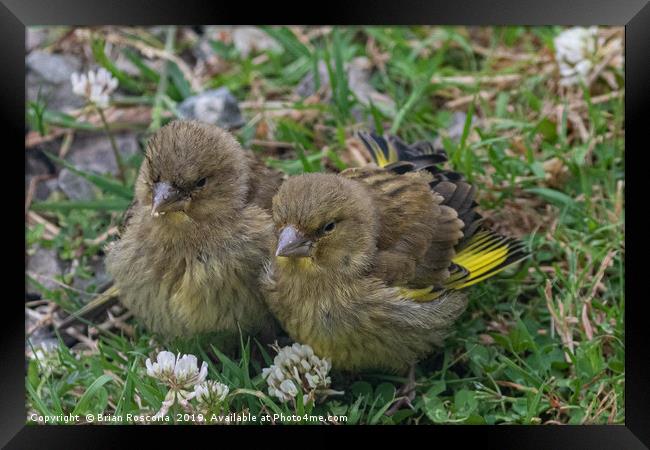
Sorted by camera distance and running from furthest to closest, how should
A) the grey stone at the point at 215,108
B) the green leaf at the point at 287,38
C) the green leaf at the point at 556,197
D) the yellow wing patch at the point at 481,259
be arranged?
1. the green leaf at the point at 287,38
2. the grey stone at the point at 215,108
3. the green leaf at the point at 556,197
4. the yellow wing patch at the point at 481,259

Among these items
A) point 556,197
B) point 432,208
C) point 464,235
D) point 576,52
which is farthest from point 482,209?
point 576,52

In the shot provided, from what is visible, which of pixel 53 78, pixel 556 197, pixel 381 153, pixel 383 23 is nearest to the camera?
pixel 383 23

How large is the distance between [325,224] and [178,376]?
0.70m

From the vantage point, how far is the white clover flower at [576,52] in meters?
4.23

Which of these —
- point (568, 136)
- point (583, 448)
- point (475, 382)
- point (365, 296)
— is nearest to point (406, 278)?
point (365, 296)

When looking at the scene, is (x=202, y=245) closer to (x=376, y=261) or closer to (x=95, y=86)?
(x=376, y=261)

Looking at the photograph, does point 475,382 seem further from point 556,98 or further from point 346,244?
point 556,98

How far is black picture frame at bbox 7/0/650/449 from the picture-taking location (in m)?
2.94

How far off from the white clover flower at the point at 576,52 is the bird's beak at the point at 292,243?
1861mm

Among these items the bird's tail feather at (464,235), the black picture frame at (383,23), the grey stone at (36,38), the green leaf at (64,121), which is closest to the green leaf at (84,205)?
the green leaf at (64,121)

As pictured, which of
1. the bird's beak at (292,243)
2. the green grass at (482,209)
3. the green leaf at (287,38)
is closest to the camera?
the bird's beak at (292,243)

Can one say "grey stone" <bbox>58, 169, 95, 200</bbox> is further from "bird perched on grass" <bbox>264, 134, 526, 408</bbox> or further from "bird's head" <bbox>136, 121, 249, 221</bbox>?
"bird perched on grass" <bbox>264, 134, 526, 408</bbox>

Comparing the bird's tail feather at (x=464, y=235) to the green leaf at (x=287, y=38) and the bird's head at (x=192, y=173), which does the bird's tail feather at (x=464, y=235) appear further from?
the green leaf at (x=287, y=38)

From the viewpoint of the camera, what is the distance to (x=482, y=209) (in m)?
3.95
